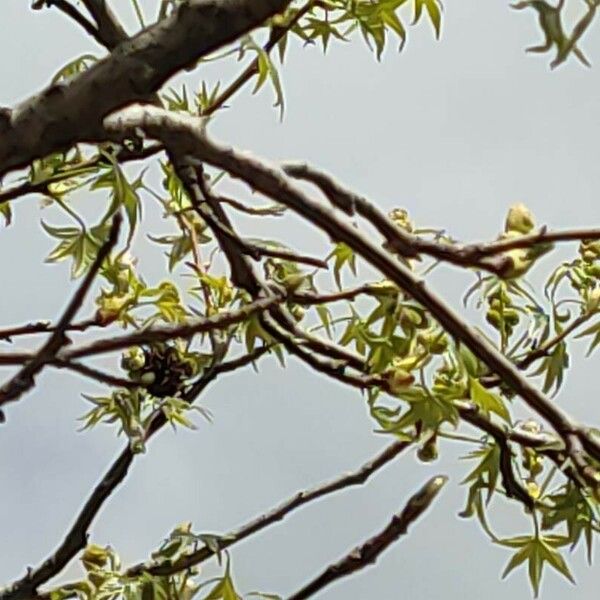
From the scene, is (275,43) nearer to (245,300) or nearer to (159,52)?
(245,300)

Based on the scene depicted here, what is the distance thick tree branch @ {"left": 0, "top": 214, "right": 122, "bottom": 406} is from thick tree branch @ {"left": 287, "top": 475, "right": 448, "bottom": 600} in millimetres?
204

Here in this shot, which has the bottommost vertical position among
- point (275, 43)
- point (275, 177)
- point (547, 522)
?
point (547, 522)

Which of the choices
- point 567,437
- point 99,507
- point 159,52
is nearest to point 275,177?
point 159,52

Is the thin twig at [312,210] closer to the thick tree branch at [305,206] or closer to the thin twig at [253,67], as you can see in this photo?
the thick tree branch at [305,206]

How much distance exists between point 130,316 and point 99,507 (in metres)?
0.17

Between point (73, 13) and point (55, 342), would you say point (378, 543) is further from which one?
point (73, 13)

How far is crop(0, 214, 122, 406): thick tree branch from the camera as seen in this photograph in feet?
1.94

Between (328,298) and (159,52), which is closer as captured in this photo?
(159,52)

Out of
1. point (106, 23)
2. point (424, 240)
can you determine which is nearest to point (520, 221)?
point (424, 240)

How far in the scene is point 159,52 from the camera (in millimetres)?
569

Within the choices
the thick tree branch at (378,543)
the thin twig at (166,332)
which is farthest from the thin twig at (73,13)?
the thick tree branch at (378,543)

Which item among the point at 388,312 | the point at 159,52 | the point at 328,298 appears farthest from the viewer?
the point at 328,298

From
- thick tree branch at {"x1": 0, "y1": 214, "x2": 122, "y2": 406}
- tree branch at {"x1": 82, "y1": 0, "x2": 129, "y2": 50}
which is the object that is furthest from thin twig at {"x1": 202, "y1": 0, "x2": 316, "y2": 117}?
thick tree branch at {"x1": 0, "y1": 214, "x2": 122, "y2": 406}

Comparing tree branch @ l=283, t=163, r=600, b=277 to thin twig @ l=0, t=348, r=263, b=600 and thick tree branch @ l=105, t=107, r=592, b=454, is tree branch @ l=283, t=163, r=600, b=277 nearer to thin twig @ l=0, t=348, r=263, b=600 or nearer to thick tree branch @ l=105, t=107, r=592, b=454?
thick tree branch @ l=105, t=107, r=592, b=454
